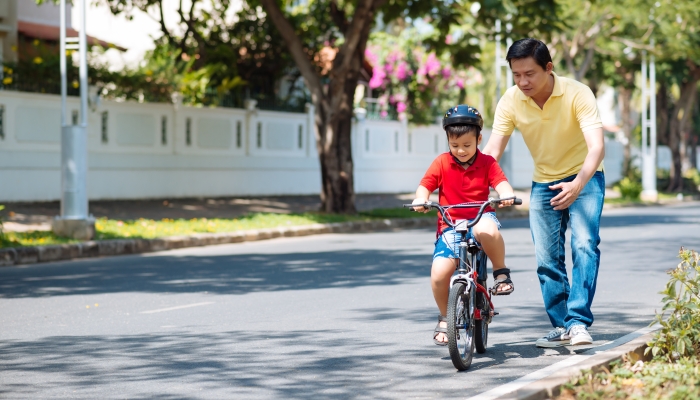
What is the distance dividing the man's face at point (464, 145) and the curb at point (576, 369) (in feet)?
4.44

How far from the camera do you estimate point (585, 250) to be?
638 cm

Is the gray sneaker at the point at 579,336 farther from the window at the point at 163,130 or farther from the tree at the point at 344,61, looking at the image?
the window at the point at 163,130

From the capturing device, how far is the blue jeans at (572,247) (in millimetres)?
6383

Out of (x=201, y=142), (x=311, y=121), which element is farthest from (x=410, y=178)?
(x=201, y=142)

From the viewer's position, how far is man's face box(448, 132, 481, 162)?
608 centimetres

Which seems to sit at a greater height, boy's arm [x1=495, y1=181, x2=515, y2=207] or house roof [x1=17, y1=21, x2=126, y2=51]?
house roof [x1=17, y1=21, x2=126, y2=51]

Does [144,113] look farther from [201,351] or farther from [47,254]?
[201,351]

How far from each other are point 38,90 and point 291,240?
6.66m

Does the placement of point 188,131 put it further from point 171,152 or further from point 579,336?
point 579,336

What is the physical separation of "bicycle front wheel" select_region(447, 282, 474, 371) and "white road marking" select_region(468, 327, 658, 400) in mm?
441

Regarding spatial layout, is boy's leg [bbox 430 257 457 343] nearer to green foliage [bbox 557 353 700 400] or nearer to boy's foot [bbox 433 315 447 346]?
boy's foot [bbox 433 315 447 346]

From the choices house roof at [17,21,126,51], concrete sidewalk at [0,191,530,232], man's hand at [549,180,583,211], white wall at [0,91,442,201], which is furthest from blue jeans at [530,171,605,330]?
house roof at [17,21,126,51]

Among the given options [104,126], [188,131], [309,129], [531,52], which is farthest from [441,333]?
[309,129]

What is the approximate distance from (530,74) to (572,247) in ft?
3.66
